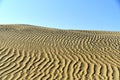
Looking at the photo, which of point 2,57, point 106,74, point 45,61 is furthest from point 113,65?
point 2,57

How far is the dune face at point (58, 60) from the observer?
7.54m

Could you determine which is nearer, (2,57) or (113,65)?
(113,65)

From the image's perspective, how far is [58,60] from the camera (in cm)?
898

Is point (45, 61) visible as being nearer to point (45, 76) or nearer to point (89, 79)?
point (45, 76)

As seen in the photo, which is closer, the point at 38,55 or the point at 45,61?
the point at 45,61

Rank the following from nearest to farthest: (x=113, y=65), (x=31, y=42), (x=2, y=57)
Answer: (x=113, y=65) → (x=2, y=57) → (x=31, y=42)

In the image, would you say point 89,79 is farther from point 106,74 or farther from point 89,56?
point 89,56

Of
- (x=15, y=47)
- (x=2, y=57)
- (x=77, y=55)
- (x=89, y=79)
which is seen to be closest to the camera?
(x=89, y=79)

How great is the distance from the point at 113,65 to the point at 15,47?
4.43m

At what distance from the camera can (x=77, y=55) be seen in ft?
32.0

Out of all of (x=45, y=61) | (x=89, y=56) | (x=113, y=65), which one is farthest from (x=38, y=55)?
(x=113, y=65)

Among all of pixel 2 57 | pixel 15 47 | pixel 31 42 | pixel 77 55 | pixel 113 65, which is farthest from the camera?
pixel 31 42

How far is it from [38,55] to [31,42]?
270cm

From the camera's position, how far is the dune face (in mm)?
7536
